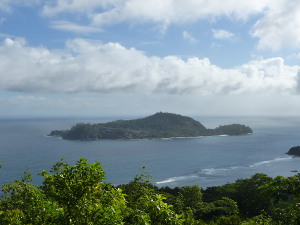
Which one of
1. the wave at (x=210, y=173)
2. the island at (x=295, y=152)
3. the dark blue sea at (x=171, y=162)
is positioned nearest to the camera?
the wave at (x=210, y=173)

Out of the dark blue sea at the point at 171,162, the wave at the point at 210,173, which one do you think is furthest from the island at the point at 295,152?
the wave at the point at 210,173

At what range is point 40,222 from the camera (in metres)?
8.09

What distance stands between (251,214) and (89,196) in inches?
1719

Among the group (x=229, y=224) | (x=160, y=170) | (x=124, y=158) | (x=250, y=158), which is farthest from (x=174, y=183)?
(x=229, y=224)

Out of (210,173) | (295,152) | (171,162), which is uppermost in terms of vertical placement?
(295,152)

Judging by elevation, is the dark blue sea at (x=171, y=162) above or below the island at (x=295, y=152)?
below

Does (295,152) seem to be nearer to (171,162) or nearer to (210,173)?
(210,173)

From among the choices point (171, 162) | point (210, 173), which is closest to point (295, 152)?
point (210, 173)

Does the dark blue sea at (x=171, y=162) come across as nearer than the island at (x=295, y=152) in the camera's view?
Yes

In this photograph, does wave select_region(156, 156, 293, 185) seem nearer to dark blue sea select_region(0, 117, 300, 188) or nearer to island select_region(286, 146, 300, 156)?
dark blue sea select_region(0, 117, 300, 188)

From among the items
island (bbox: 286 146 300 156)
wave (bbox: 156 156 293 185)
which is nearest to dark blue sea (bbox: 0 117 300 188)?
wave (bbox: 156 156 293 185)

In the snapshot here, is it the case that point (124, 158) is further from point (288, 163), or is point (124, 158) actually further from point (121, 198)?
point (121, 198)

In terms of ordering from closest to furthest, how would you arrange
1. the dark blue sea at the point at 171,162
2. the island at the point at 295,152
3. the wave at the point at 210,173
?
the wave at the point at 210,173, the dark blue sea at the point at 171,162, the island at the point at 295,152

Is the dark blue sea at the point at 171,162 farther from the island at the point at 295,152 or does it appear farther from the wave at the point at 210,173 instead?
the island at the point at 295,152
